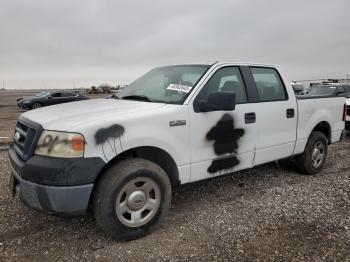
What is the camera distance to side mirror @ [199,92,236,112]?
3.67 metres

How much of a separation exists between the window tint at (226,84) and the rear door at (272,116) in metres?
0.22

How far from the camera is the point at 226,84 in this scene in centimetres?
432

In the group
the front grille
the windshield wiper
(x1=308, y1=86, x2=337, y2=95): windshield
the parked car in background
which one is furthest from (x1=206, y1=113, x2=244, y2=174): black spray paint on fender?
the parked car in background

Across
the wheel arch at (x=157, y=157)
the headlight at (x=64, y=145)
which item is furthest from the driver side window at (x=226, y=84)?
the headlight at (x=64, y=145)

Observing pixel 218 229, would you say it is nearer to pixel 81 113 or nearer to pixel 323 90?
pixel 81 113

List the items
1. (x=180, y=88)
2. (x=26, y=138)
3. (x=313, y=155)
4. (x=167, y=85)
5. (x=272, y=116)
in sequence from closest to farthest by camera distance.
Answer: (x=26, y=138) < (x=180, y=88) < (x=167, y=85) < (x=272, y=116) < (x=313, y=155)

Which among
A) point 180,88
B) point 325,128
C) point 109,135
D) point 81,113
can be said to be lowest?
point 325,128

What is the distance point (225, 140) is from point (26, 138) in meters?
2.14

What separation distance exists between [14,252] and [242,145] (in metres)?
2.72

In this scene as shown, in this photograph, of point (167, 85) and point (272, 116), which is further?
point (272, 116)

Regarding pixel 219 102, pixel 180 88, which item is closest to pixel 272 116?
pixel 219 102

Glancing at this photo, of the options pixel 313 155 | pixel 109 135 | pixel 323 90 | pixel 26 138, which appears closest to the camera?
pixel 109 135

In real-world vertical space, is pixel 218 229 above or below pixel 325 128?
below

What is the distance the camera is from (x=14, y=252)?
3.29 m
